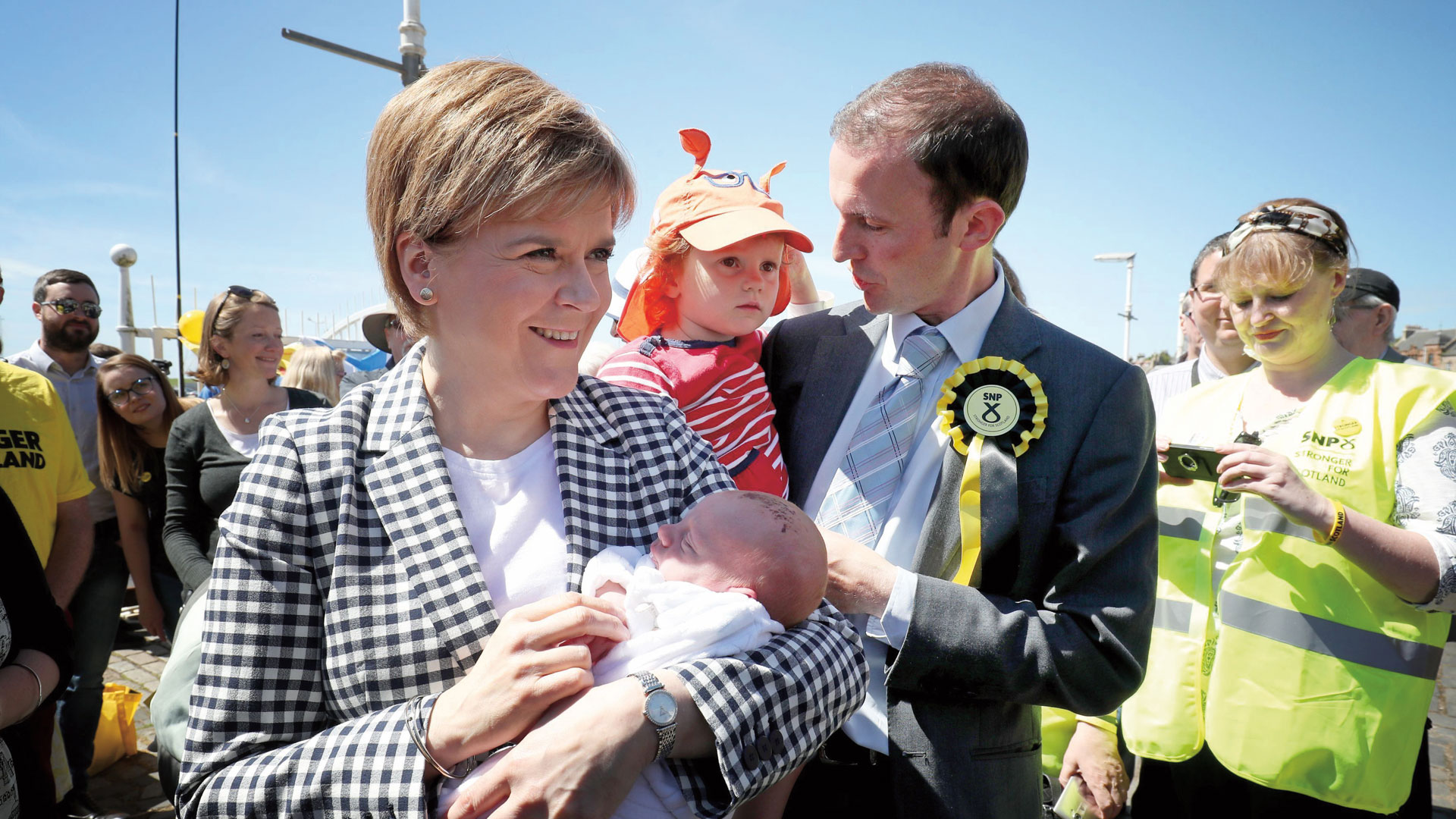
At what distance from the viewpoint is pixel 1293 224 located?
2854 mm

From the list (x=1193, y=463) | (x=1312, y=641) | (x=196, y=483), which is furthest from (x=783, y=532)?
(x=196, y=483)

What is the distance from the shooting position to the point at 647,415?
1873 millimetres

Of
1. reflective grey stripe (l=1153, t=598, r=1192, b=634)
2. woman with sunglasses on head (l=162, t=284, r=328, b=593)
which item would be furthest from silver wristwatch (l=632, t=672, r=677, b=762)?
woman with sunglasses on head (l=162, t=284, r=328, b=593)

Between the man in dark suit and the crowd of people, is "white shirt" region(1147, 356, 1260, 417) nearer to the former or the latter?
the crowd of people

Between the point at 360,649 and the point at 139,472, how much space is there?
4.48 metres

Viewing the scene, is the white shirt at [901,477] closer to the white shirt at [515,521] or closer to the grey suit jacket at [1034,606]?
the grey suit jacket at [1034,606]

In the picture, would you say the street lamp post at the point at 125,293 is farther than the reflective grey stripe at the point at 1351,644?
Yes

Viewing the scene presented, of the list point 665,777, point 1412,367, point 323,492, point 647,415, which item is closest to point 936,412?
point 647,415

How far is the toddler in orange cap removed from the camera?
2.40m

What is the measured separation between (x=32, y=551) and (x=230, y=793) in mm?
1746

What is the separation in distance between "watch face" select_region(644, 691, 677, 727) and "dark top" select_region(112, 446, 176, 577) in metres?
4.75

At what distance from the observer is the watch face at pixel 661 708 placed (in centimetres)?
129

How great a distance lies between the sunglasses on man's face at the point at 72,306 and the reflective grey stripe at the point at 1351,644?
6743 mm

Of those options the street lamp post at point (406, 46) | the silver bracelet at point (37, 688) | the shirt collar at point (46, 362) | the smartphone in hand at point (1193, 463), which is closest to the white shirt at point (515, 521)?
the silver bracelet at point (37, 688)
